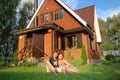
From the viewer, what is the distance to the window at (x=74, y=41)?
19.2 m

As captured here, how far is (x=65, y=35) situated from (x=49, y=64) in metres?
12.1

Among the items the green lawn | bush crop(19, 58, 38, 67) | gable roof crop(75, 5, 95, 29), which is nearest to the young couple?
the green lawn

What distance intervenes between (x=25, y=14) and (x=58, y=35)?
22.6 meters

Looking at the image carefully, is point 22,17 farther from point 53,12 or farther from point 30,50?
point 30,50

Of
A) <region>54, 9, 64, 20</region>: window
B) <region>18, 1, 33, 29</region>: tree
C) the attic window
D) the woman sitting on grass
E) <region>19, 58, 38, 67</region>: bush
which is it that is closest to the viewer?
the woman sitting on grass

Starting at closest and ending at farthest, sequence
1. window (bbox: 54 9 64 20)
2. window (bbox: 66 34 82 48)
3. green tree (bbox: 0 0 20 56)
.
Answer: window (bbox: 66 34 82 48)
window (bbox: 54 9 64 20)
green tree (bbox: 0 0 20 56)

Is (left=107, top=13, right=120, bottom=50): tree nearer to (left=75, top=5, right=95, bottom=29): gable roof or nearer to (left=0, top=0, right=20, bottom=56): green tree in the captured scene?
(left=0, top=0, right=20, bottom=56): green tree

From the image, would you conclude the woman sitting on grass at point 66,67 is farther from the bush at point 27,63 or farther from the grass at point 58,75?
the bush at point 27,63

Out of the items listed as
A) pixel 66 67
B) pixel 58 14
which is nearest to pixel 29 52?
pixel 58 14

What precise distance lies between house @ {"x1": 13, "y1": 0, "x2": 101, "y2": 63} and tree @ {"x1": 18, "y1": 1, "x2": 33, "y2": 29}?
58.6 ft

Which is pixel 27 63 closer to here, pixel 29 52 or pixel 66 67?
pixel 29 52

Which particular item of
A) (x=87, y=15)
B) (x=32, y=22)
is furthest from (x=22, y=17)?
(x=87, y=15)

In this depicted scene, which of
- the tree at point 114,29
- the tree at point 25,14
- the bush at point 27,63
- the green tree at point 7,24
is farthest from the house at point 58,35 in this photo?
the tree at point 114,29

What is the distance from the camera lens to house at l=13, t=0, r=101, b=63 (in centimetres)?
1866
